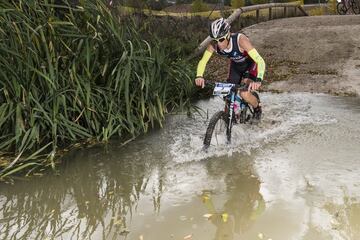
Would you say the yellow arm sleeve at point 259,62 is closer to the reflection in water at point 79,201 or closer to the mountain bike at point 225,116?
the mountain bike at point 225,116

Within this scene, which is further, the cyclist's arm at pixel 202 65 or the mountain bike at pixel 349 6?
the mountain bike at pixel 349 6

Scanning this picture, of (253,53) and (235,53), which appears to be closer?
(253,53)

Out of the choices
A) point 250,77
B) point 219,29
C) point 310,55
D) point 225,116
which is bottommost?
point 310,55

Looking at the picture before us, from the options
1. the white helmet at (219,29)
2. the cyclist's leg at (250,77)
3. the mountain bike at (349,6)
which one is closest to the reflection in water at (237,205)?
the cyclist's leg at (250,77)

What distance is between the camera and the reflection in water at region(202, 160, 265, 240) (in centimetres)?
409

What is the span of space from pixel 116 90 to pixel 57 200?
2.17m

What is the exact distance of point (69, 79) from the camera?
6266 mm

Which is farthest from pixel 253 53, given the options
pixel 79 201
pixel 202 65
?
pixel 79 201

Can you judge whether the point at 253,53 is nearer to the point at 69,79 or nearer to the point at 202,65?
the point at 202,65

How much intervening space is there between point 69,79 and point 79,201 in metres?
2.07

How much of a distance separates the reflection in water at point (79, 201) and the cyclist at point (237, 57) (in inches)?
59.1

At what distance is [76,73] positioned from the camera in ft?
20.9

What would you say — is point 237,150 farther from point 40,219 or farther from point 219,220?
point 40,219

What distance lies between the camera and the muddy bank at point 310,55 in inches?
376
